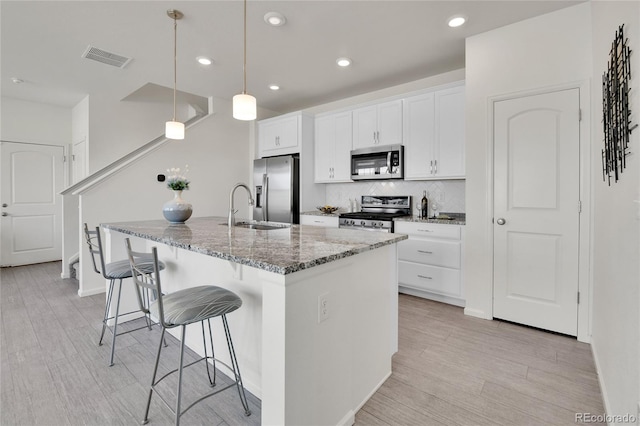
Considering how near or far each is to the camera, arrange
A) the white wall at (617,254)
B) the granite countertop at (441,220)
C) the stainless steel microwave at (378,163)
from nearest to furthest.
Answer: the white wall at (617,254), the granite countertop at (441,220), the stainless steel microwave at (378,163)

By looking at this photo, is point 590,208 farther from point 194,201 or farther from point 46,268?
point 46,268

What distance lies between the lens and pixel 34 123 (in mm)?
5145

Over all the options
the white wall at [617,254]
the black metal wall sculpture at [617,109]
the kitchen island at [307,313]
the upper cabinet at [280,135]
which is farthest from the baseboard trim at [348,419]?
the upper cabinet at [280,135]

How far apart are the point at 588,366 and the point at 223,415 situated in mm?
2374

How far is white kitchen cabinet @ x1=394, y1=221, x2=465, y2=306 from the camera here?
320 centimetres

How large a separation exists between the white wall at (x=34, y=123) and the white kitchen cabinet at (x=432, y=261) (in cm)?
597

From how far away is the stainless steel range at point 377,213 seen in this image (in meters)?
3.69

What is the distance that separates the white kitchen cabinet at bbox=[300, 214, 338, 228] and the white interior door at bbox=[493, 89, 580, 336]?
1974mm

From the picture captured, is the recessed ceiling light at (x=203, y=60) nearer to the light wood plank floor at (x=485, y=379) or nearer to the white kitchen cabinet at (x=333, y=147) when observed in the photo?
the white kitchen cabinet at (x=333, y=147)

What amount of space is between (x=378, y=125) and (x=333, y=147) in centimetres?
78

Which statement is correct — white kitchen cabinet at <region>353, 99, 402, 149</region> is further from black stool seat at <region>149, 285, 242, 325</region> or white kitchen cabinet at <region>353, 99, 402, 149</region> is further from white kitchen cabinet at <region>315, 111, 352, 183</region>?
black stool seat at <region>149, 285, 242, 325</region>

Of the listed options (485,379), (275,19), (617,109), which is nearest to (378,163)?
(275,19)

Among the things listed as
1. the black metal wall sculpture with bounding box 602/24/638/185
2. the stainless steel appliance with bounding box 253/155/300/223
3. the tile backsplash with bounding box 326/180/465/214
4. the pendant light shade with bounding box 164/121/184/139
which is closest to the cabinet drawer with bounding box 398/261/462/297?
the tile backsplash with bounding box 326/180/465/214

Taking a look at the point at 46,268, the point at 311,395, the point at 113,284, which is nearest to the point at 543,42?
the point at 311,395
